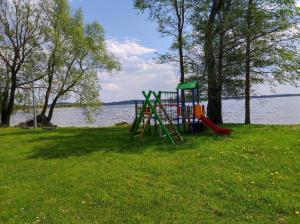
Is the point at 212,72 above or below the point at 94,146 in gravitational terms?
above

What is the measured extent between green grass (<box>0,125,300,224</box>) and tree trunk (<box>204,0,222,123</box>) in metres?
7.17

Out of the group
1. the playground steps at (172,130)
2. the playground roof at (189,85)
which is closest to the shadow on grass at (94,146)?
the playground steps at (172,130)

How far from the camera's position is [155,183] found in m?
9.30

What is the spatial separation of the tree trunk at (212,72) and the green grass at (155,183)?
7169mm

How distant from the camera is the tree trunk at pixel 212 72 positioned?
835 inches

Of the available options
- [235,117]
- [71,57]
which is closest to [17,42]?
[71,57]

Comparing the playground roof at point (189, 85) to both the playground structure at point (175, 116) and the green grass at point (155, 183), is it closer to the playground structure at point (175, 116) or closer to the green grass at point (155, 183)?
the playground structure at point (175, 116)

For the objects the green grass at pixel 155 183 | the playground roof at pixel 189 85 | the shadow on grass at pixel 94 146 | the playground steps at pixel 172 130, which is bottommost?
the green grass at pixel 155 183

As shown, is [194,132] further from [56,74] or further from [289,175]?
[56,74]

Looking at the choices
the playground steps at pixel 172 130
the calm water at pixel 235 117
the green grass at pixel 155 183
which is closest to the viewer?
the green grass at pixel 155 183

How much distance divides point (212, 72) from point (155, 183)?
13226 millimetres

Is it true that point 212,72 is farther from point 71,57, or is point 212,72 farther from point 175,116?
point 71,57

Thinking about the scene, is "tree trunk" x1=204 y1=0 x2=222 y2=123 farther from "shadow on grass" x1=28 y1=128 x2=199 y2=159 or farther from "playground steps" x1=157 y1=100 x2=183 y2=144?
"shadow on grass" x1=28 y1=128 x2=199 y2=159

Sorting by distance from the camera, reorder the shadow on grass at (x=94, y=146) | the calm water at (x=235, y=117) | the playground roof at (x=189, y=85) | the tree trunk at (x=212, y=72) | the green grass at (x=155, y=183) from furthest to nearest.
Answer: the calm water at (x=235, y=117) → the tree trunk at (x=212, y=72) → the playground roof at (x=189, y=85) → the shadow on grass at (x=94, y=146) → the green grass at (x=155, y=183)
